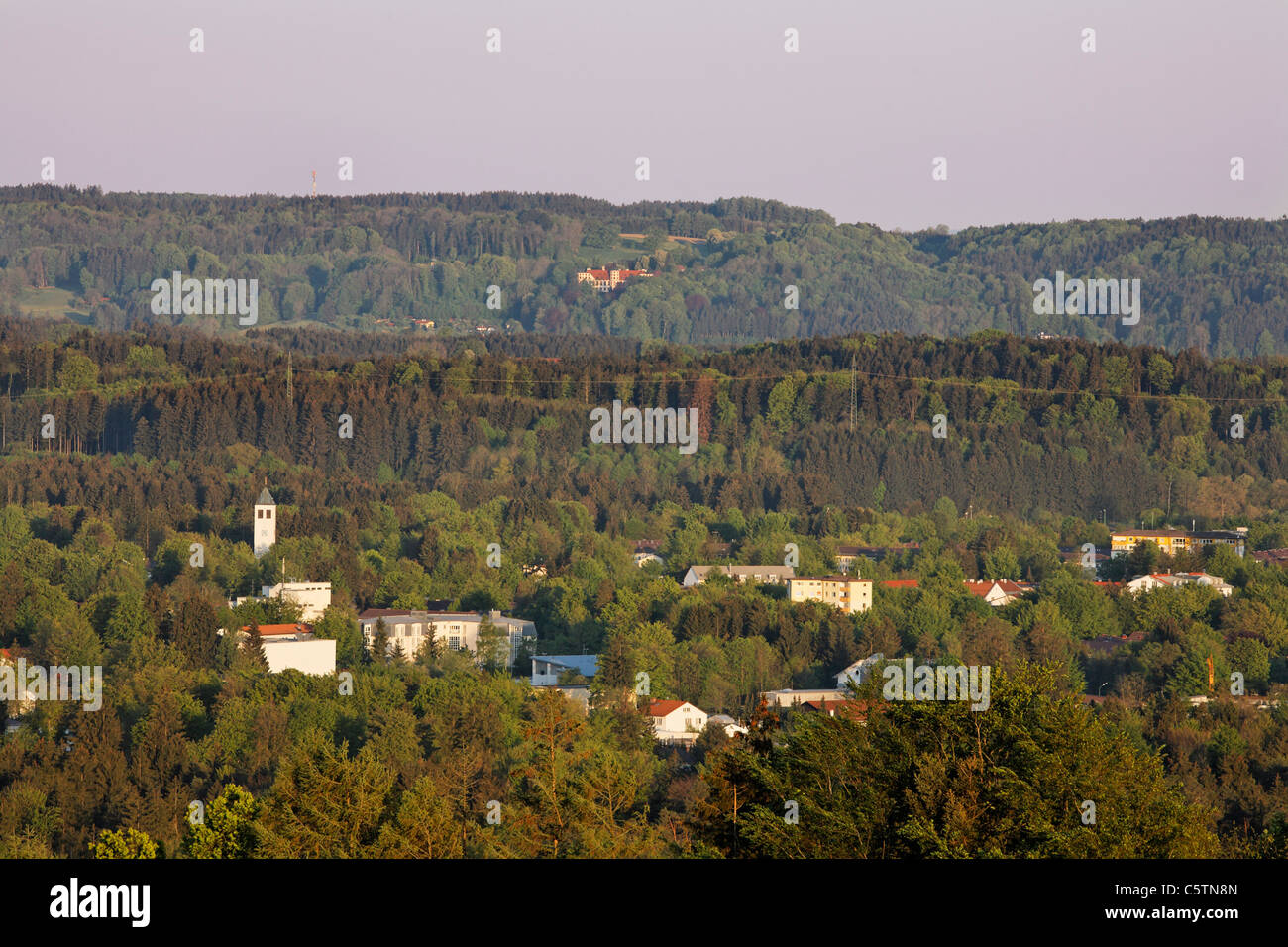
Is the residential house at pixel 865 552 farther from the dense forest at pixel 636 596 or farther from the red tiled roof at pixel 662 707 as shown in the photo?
the red tiled roof at pixel 662 707

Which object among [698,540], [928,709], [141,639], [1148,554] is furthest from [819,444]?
[928,709]

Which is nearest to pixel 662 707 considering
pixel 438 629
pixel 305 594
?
pixel 438 629

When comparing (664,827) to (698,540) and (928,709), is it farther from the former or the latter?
(698,540)

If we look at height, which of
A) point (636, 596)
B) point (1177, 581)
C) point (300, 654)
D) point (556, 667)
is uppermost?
point (300, 654)

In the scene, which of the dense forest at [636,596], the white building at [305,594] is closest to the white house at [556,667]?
the dense forest at [636,596]

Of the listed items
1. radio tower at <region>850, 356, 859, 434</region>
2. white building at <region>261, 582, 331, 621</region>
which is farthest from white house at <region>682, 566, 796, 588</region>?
radio tower at <region>850, 356, 859, 434</region>

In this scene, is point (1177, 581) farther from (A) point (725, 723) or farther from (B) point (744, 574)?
(A) point (725, 723)

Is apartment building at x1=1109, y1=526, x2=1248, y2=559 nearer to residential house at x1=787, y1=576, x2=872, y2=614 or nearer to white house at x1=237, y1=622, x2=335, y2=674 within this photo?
residential house at x1=787, y1=576, x2=872, y2=614
